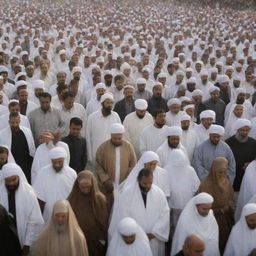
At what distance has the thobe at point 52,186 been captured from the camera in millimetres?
4383

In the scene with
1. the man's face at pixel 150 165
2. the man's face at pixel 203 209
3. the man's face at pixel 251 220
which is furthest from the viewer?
the man's face at pixel 150 165

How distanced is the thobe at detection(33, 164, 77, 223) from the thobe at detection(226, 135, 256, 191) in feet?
7.06

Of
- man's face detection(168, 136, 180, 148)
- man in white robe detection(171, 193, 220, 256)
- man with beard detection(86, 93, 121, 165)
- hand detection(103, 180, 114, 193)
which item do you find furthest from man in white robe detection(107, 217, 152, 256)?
man with beard detection(86, 93, 121, 165)

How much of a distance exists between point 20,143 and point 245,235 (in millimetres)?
2888

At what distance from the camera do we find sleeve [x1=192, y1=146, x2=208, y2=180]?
5.16m

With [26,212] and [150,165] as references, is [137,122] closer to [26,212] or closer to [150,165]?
[150,165]

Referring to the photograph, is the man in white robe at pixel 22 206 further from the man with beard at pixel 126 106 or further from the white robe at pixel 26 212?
the man with beard at pixel 126 106

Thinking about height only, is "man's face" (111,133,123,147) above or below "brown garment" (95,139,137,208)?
above

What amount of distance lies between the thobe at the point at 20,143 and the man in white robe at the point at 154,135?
4.62 feet

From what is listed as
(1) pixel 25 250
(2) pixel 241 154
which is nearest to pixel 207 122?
(2) pixel 241 154

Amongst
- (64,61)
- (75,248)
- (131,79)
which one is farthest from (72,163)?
(64,61)

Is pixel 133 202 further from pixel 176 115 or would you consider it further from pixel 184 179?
pixel 176 115

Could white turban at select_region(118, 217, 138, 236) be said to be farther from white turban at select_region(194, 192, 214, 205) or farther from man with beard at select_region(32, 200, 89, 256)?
white turban at select_region(194, 192, 214, 205)

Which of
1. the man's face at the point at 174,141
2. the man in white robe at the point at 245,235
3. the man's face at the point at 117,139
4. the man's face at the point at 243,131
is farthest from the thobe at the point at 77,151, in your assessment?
the man in white robe at the point at 245,235
